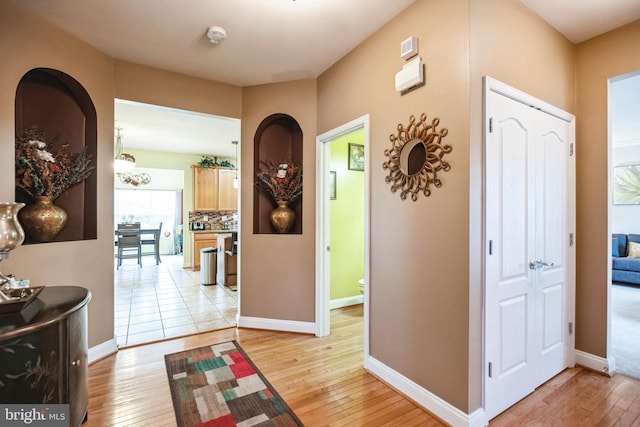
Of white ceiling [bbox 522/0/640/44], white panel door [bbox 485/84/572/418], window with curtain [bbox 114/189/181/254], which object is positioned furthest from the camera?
window with curtain [bbox 114/189/181/254]

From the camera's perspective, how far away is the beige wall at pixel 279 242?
10.3 feet

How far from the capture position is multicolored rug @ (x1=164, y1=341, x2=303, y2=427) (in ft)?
5.95

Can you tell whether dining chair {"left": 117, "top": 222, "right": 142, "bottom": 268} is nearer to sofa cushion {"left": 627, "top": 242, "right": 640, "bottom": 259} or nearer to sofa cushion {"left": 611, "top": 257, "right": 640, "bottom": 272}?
sofa cushion {"left": 611, "top": 257, "right": 640, "bottom": 272}

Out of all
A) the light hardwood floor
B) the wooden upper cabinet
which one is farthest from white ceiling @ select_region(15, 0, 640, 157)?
the wooden upper cabinet

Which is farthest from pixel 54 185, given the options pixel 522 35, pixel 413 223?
pixel 522 35

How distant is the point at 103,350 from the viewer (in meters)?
2.62

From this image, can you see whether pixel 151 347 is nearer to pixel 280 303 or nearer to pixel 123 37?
pixel 280 303

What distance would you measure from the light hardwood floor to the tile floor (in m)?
0.42

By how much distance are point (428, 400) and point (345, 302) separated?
2233 millimetres

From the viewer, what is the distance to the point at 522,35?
201 centimetres

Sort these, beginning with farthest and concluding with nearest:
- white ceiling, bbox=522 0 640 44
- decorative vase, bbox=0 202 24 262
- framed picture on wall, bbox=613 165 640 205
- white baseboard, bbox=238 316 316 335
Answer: framed picture on wall, bbox=613 165 640 205 < white baseboard, bbox=238 316 316 335 < white ceiling, bbox=522 0 640 44 < decorative vase, bbox=0 202 24 262

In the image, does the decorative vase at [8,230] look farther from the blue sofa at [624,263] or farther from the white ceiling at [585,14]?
the blue sofa at [624,263]

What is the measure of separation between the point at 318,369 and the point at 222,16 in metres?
2.85

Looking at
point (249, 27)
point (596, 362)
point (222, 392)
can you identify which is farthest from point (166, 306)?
point (596, 362)
